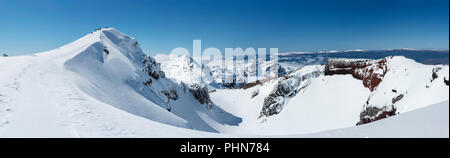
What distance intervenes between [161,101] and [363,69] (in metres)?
58.1

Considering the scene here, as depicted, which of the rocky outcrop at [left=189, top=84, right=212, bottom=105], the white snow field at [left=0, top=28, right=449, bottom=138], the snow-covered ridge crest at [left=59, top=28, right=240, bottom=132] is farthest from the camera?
the rocky outcrop at [left=189, top=84, right=212, bottom=105]

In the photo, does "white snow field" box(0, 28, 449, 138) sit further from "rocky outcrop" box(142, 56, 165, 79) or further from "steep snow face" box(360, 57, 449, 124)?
"rocky outcrop" box(142, 56, 165, 79)

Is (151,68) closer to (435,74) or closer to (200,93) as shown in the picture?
(200,93)

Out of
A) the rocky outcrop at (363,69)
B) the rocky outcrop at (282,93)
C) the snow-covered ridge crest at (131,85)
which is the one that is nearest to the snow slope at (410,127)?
the snow-covered ridge crest at (131,85)

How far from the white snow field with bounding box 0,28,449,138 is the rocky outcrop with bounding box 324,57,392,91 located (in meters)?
2.28

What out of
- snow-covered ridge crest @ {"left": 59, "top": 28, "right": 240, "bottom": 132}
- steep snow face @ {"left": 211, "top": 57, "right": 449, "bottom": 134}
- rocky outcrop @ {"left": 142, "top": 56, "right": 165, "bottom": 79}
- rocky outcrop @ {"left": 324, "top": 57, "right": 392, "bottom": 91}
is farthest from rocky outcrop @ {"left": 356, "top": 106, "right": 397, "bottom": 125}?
rocky outcrop @ {"left": 142, "top": 56, "right": 165, "bottom": 79}

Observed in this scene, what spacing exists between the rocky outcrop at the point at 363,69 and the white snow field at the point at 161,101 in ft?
7.47

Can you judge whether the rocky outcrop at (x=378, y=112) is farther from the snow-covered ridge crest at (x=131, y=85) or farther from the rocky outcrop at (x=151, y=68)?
the rocky outcrop at (x=151, y=68)

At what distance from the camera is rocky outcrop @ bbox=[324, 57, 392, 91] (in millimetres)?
54656

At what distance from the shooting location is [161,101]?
1668 inches
